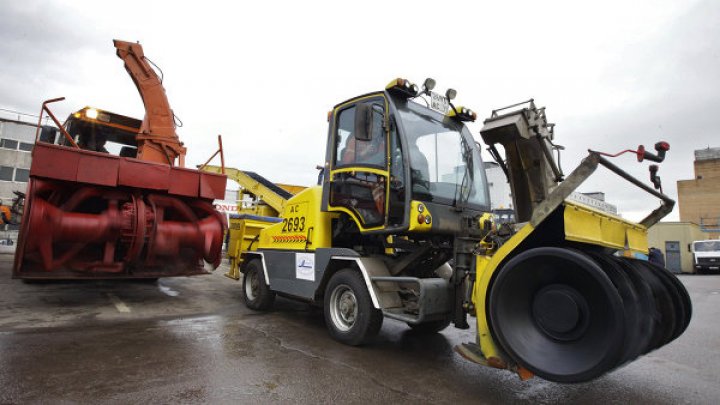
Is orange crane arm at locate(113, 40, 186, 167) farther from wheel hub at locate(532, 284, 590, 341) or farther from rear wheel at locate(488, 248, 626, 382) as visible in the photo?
wheel hub at locate(532, 284, 590, 341)

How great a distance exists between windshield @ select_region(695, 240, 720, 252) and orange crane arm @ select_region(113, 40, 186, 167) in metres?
24.4

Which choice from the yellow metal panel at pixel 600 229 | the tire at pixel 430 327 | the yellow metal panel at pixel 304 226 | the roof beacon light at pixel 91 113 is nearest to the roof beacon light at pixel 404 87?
the yellow metal panel at pixel 304 226

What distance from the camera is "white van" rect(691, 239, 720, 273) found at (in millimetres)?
20219

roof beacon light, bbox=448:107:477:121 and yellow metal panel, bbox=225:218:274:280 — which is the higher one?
roof beacon light, bbox=448:107:477:121

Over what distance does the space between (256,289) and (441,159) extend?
3.61 metres

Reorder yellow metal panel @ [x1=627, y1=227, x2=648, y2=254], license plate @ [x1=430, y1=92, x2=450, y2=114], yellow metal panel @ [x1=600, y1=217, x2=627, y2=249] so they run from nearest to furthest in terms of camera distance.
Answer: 1. yellow metal panel @ [x1=600, y1=217, x2=627, y2=249]
2. yellow metal panel @ [x1=627, y1=227, x2=648, y2=254]
3. license plate @ [x1=430, y1=92, x2=450, y2=114]

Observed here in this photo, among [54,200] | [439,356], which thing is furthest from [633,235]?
[54,200]

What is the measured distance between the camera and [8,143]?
95.1 ft

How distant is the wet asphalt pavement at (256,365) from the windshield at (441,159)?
171cm

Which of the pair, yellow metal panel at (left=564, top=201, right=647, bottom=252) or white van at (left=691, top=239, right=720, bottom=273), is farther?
white van at (left=691, top=239, right=720, bottom=273)

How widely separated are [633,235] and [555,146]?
97 cm

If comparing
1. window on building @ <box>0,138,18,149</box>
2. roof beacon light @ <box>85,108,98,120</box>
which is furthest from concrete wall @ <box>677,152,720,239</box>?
window on building @ <box>0,138,18,149</box>

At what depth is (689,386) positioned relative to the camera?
368 centimetres

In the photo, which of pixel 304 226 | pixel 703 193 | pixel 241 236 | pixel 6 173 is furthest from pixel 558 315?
pixel 703 193
